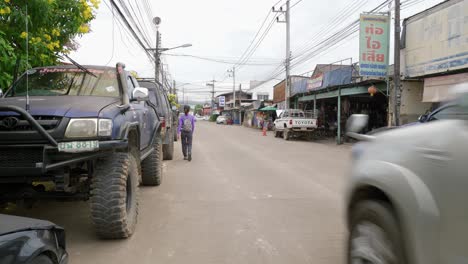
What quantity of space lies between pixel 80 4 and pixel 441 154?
698cm

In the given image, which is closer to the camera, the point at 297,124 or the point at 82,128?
the point at 82,128

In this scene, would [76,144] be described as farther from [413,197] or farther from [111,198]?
[413,197]

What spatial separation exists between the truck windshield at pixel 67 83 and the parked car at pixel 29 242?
3016 millimetres

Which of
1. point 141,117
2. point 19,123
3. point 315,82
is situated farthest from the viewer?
point 315,82

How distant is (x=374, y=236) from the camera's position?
2.65m

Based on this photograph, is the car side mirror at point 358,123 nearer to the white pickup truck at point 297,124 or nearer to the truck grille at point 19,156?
the truck grille at point 19,156

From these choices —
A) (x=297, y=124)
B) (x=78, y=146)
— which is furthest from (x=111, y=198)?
(x=297, y=124)

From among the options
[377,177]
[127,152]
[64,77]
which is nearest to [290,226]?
[127,152]

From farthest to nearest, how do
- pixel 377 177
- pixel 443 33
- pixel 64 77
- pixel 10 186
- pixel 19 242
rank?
pixel 443 33 → pixel 64 77 → pixel 10 186 → pixel 377 177 → pixel 19 242

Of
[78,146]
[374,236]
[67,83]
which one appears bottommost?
[374,236]

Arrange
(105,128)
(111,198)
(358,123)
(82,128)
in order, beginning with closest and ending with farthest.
A: (358,123) < (82,128) < (105,128) < (111,198)

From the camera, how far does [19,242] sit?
7.51 feet

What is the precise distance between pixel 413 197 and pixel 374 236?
1.72 ft

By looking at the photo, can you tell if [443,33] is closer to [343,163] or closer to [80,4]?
[343,163]
